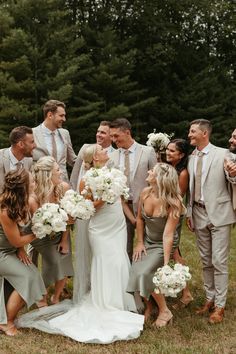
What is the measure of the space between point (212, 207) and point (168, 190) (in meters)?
0.60

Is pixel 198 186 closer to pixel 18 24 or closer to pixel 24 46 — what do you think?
pixel 24 46

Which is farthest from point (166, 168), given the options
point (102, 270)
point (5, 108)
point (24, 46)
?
point (24, 46)

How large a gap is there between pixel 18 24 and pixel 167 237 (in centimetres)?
2069

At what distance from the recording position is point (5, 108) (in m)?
22.4

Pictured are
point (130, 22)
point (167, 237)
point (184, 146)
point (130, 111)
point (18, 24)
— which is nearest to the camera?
point (167, 237)

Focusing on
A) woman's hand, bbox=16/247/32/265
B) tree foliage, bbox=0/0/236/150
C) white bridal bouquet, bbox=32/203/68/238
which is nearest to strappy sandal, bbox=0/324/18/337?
woman's hand, bbox=16/247/32/265

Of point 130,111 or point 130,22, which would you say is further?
point 130,22

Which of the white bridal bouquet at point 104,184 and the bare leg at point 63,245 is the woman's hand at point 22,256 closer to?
the bare leg at point 63,245

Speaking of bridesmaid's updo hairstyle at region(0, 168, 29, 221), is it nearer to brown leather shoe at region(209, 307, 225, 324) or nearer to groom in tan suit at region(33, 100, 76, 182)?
groom in tan suit at region(33, 100, 76, 182)

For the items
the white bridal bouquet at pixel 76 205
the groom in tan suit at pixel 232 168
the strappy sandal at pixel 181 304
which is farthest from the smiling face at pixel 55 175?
the strappy sandal at pixel 181 304

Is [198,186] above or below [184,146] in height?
below

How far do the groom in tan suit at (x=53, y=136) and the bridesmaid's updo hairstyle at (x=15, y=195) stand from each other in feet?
5.99

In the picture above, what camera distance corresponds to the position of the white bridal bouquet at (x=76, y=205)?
579cm

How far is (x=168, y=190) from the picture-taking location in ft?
19.9
